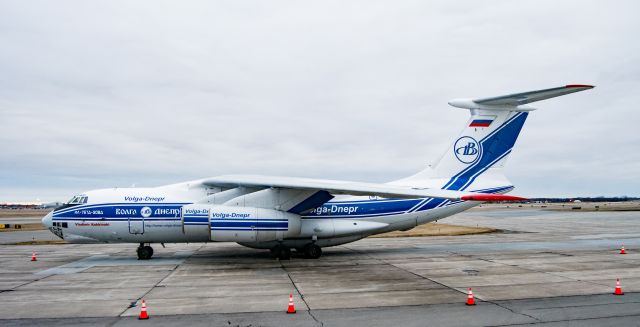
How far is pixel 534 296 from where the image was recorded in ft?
33.3

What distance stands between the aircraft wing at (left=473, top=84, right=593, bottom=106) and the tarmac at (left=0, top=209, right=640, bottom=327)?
208 inches

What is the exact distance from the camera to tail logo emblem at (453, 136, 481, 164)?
691 inches

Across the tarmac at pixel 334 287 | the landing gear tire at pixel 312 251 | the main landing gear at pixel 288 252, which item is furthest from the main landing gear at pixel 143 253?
the landing gear tire at pixel 312 251

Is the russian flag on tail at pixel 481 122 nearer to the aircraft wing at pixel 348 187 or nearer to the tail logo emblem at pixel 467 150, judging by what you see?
the tail logo emblem at pixel 467 150

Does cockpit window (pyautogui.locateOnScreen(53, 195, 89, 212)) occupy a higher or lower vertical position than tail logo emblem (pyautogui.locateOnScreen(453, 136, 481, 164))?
lower

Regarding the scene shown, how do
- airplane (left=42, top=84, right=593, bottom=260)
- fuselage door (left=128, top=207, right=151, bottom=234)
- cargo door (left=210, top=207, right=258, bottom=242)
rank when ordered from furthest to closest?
fuselage door (left=128, top=207, right=151, bottom=234) < airplane (left=42, top=84, right=593, bottom=260) < cargo door (left=210, top=207, right=258, bottom=242)

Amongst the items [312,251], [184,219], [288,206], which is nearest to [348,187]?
[288,206]

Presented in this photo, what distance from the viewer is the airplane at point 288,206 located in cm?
1567

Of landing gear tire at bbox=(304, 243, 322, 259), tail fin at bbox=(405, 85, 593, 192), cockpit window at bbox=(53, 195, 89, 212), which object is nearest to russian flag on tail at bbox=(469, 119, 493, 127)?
tail fin at bbox=(405, 85, 593, 192)

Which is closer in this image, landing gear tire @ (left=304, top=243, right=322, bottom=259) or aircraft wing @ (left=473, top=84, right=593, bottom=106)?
aircraft wing @ (left=473, top=84, right=593, bottom=106)

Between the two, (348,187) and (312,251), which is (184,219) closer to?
(312,251)

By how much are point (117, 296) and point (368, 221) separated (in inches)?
369

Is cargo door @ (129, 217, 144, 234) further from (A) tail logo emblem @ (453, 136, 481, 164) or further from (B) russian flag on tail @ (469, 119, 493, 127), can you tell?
(B) russian flag on tail @ (469, 119, 493, 127)

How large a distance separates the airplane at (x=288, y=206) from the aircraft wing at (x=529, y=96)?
35 mm
